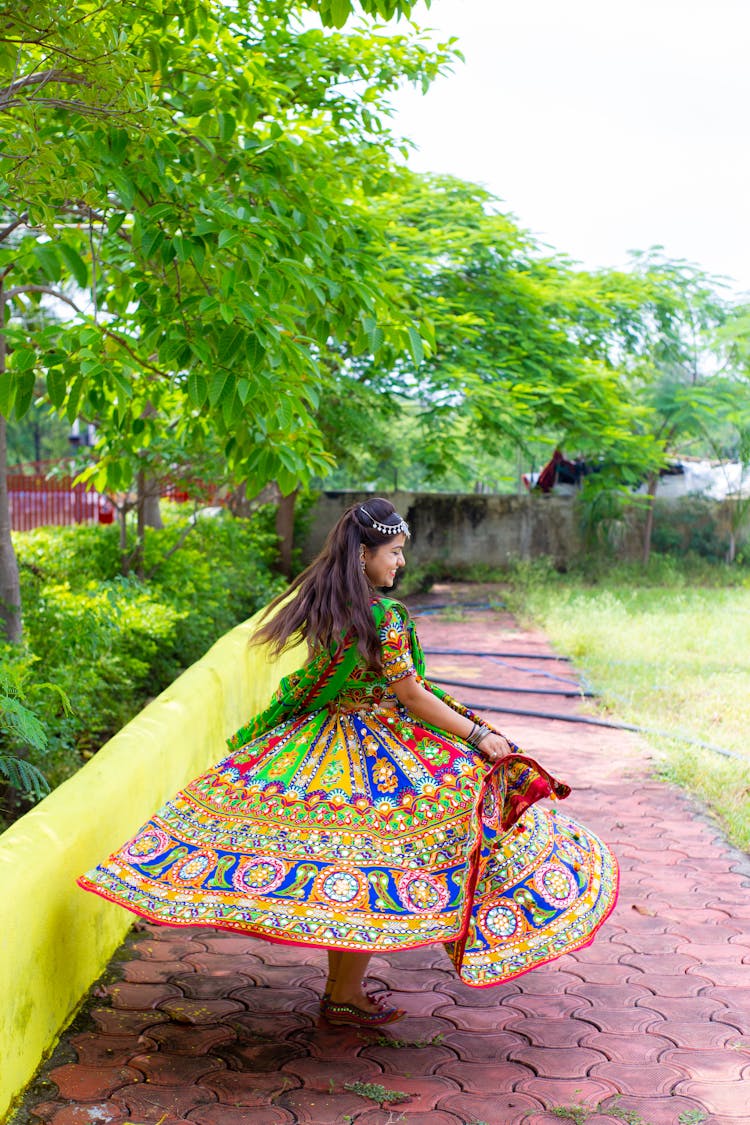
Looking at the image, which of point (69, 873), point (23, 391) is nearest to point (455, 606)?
point (23, 391)

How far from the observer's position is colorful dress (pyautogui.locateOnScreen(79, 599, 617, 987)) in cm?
298

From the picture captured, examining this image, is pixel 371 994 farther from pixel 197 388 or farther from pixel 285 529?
pixel 285 529

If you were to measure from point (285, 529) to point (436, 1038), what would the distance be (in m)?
11.3

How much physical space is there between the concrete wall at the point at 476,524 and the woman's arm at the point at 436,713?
1305cm

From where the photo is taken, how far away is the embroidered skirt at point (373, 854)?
297 centimetres

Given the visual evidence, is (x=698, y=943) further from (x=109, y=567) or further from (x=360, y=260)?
(x=109, y=567)

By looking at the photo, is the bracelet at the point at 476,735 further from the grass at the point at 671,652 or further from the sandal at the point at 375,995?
the grass at the point at 671,652

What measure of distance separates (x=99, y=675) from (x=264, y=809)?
112 inches

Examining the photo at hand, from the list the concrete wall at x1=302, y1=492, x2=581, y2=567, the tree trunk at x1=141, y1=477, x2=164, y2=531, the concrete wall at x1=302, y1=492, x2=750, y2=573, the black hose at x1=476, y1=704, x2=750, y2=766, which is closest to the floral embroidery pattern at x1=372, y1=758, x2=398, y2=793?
the black hose at x1=476, y1=704, x2=750, y2=766

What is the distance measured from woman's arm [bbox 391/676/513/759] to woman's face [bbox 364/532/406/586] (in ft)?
1.12

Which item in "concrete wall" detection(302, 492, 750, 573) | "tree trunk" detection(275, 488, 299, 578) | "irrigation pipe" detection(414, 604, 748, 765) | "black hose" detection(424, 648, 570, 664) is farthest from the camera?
"concrete wall" detection(302, 492, 750, 573)

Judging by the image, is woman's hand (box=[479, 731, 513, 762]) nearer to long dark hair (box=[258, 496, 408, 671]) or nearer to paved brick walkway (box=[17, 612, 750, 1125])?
long dark hair (box=[258, 496, 408, 671])

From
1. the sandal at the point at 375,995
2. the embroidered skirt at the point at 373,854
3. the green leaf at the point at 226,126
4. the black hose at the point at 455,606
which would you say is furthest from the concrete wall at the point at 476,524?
the embroidered skirt at the point at 373,854

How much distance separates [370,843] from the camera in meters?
3.14
